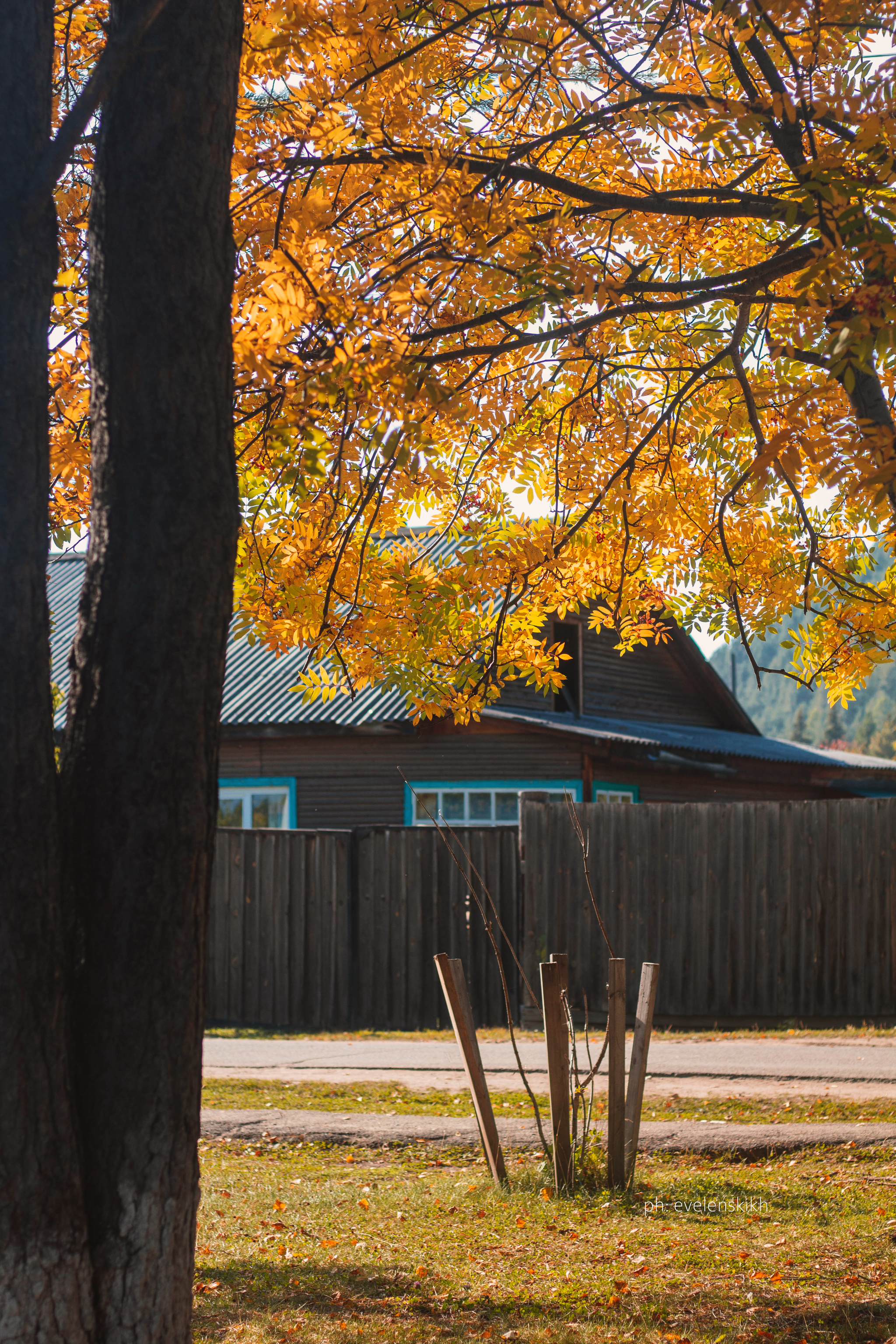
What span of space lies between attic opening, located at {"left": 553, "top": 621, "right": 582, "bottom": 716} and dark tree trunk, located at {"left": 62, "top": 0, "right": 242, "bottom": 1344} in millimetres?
16470

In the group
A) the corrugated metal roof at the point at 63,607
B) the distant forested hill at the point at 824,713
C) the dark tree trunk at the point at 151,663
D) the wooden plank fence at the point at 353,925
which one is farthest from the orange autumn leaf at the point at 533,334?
the distant forested hill at the point at 824,713

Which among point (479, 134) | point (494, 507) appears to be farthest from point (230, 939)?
point (479, 134)

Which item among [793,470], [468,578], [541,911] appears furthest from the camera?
[541,911]

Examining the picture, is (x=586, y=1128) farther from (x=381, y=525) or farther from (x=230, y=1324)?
(x=381, y=525)

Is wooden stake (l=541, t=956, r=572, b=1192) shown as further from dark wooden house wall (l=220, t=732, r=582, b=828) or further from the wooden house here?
dark wooden house wall (l=220, t=732, r=582, b=828)

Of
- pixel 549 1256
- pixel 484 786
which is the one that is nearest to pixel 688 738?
pixel 484 786

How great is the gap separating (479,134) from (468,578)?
237 cm

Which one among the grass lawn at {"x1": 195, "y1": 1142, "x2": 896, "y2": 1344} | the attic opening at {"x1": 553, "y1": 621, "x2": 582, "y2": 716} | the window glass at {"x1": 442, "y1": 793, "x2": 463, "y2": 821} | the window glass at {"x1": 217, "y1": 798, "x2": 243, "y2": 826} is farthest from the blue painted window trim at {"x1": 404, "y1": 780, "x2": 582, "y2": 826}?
the grass lawn at {"x1": 195, "y1": 1142, "x2": 896, "y2": 1344}

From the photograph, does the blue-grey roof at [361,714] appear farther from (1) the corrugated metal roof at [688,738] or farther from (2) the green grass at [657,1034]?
(2) the green grass at [657,1034]

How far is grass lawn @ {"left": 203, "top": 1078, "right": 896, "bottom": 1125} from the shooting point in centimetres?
791

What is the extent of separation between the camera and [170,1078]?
296cm

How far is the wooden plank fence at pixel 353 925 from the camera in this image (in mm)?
13281

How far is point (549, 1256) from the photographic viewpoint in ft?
15.7

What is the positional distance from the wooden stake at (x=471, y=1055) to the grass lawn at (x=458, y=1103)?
2048 mm
